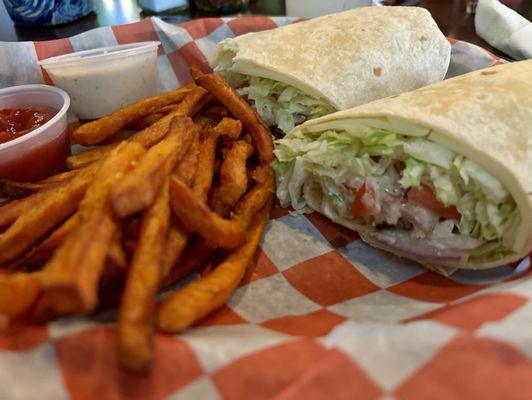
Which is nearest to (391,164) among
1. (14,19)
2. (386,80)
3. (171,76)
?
(386,80)

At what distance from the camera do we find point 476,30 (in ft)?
9.46

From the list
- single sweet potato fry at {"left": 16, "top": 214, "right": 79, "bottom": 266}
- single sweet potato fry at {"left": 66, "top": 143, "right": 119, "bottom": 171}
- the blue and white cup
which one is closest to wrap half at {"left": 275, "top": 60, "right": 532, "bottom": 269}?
single sweet potato fry at {"left": 66, "top": 143, "right": 119, "bottom": 171}

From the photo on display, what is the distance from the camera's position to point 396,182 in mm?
1537

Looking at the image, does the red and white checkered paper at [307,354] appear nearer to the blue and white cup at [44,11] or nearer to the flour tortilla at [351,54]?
the flour tortilla at [351,54]

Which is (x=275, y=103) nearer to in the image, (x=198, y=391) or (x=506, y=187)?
(x=506, y=187)

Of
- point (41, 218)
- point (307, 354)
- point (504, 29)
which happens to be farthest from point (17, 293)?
point (504, 29)

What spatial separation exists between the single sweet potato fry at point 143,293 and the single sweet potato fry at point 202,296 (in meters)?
0.05

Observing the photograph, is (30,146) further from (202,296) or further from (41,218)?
(202,296)

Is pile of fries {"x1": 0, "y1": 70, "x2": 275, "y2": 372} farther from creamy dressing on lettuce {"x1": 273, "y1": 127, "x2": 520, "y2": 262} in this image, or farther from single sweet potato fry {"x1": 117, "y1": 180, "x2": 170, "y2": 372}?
creamy dressing on lettuce {"x1": 273, "y1": 127, "x2": 520, "y2": 262}

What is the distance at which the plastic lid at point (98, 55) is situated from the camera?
202cm

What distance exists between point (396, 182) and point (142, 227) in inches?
32.0

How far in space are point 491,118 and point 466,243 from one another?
14.7 inches

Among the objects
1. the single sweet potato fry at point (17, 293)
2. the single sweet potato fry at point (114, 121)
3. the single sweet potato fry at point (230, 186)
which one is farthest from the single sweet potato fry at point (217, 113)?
the single sweet potato fry at point (17, 293)

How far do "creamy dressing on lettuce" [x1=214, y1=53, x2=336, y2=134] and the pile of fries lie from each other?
0.72 feet
